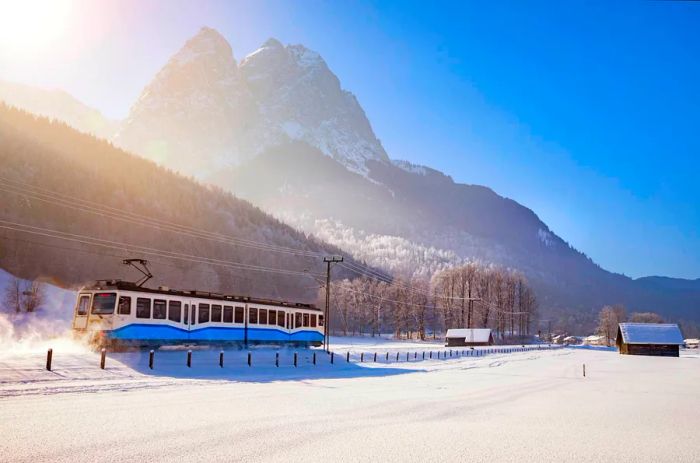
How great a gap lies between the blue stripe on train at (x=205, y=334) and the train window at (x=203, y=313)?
595 millimetres

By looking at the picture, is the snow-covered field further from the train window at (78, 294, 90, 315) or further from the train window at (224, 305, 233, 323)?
the train window at (224, 305, 233, 323)

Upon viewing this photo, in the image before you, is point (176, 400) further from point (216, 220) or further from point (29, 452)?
point (216, 220)

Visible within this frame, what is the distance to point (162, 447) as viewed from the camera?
8.21m

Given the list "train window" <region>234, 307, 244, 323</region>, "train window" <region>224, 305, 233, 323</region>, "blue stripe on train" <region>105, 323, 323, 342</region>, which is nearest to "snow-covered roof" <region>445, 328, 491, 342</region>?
"blue stripe on train" <region>105, 323, 323, 342</region>

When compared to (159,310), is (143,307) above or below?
above

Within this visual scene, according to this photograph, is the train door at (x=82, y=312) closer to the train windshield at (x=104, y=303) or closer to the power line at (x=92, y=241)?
the train windshield at (x=104, y=303)

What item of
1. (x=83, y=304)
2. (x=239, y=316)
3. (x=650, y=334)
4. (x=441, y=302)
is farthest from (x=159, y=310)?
(x=441, y=302)

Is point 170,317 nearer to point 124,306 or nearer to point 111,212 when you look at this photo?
point 124,306

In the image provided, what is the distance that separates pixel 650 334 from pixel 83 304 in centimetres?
8256

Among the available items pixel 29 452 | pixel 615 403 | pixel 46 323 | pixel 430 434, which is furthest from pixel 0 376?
pixel 46 323

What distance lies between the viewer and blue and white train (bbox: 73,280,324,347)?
→ 3052 centimetres

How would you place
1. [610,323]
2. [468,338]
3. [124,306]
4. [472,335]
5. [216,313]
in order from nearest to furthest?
1. [124,306]
2. [216,313]
3. [468,338]
4. [472,335]
5. [610,323]

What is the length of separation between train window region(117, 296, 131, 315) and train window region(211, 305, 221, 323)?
271 inches

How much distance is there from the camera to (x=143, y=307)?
1246 inches
